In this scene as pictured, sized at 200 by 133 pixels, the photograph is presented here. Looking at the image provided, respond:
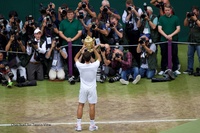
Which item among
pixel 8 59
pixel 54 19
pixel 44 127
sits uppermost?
pixel 54 19

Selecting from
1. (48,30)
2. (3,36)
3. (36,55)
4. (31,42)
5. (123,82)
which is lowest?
(123,82)

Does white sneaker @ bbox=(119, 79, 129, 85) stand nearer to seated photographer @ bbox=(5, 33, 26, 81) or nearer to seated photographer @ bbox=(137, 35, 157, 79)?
seated photographer @ bbox=(137, 35, 157, 79)

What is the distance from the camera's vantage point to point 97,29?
1684 centimetres

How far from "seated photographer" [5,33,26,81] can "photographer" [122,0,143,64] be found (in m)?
3.09

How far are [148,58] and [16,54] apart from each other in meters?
3.71

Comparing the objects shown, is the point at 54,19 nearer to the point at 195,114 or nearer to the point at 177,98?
the point at 177,98

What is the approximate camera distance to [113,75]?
679 inches

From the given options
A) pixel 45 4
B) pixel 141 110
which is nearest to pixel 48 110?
pixel 141 110

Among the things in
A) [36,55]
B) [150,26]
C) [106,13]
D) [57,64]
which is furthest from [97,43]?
[36,55]

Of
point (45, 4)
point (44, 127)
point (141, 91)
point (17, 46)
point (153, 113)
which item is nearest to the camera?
point (44, 127)

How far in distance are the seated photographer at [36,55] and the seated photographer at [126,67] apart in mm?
2052

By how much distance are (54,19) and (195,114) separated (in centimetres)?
574

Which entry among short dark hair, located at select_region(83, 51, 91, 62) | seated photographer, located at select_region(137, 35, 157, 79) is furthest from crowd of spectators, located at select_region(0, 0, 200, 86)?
short dark hair, located at select_region(83, 51, 91, 62)

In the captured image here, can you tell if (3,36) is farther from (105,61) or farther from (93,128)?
(93,128)
